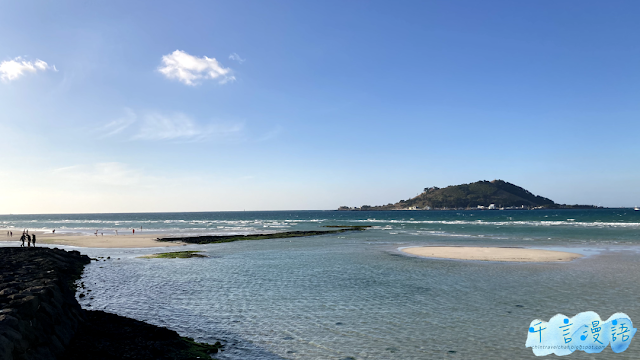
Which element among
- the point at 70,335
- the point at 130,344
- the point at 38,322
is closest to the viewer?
the point at 38,322

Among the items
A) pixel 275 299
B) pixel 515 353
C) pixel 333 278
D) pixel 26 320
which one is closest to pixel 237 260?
pixel 333 278

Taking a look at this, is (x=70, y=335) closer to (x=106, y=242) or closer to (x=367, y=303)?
(x=367, y=303)

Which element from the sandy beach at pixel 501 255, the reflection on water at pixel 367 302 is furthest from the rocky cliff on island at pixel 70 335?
the sandy beach at pixel 501 255

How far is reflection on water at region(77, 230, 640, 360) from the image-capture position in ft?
42.2

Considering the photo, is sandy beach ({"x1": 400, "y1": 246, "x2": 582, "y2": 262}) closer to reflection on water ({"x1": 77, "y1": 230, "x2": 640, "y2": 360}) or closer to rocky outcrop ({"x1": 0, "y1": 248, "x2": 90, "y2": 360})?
reflection on water ({"x1": 77, "y1": 230, "x2": 640, "y2": 360})

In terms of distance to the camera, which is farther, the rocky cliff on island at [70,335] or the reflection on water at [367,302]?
the reflection on water at [367,302]

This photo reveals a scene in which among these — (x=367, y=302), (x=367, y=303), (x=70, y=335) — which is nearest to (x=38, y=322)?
(x=70, y=335)

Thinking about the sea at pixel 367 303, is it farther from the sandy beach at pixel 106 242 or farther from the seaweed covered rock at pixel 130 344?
the sandy beach at pixel 106 242

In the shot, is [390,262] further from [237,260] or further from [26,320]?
[26,320]

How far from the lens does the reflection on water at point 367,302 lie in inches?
506

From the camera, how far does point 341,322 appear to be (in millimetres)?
15438

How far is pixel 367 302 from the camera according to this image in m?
18.8

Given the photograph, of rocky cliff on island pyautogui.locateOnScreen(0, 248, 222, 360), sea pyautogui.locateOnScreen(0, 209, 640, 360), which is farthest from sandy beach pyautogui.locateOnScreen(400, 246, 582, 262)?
rocky cliff on island pyautogui.locateOnScreen(0, 248, 222, 360)

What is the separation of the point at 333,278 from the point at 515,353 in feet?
49.1
